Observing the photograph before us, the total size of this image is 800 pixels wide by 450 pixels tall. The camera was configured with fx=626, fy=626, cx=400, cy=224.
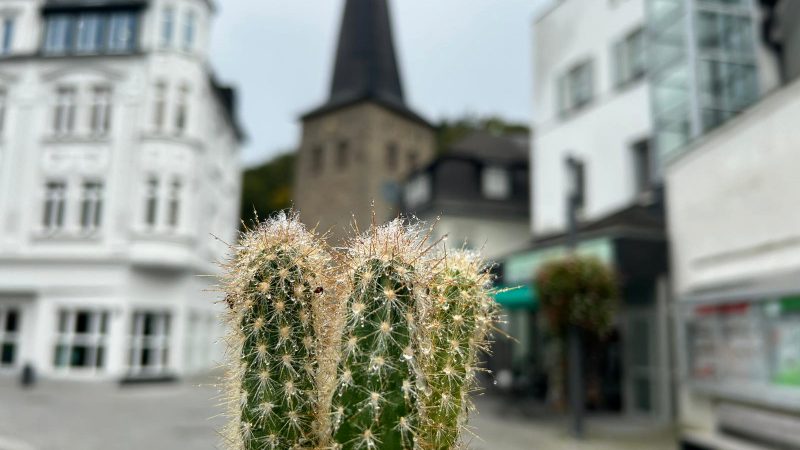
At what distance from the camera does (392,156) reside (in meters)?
39.8

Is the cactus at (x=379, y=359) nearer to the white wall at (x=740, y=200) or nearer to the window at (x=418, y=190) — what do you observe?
the white wall at (x=740, y=200)

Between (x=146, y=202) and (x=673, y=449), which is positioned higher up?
(x=146, y=202)

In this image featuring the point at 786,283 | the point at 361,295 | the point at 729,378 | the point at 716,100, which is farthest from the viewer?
the point at 716,100

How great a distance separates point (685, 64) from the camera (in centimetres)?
1385

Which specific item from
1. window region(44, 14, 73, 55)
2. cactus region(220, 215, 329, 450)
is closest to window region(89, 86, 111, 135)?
window region(44, 14, 73, 55)

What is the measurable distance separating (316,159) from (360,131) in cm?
436

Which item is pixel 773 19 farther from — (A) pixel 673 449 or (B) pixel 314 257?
(B) pixel 314 257

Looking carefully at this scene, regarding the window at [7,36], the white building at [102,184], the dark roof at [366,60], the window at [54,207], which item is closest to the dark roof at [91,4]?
the white building at [102,184]

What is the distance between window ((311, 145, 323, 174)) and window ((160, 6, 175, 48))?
17.3 m

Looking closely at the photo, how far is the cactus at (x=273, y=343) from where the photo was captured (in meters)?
2.12

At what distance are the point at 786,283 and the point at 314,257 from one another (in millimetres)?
8457

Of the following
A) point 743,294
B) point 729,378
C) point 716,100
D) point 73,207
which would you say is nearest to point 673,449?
point 729,378

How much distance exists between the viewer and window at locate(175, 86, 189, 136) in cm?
2402

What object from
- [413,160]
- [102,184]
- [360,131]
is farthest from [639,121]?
[413,160]
